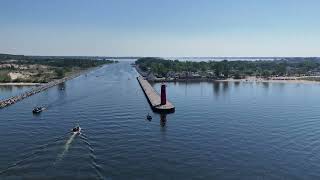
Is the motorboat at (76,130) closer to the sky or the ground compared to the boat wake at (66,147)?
closer to the sky

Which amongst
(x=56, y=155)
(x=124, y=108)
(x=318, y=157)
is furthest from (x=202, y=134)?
(x=124, y=108)

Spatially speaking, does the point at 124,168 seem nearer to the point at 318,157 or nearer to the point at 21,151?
the point at 21,151

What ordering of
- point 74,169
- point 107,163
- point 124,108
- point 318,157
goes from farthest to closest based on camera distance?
point 124,108 < point 318,157 < point 107,163 < point 74,169

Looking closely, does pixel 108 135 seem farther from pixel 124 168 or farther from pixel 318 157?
pixel 318 157

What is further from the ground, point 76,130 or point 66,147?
point 76,130

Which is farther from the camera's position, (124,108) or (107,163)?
(124,108)

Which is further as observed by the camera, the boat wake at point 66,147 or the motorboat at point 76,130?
the motorboat at point 76,130

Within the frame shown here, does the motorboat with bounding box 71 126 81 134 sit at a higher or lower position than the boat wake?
higher

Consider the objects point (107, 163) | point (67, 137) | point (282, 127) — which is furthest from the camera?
point (282, 127)

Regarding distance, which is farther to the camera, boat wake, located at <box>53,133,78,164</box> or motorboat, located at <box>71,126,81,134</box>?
motorboat, located at <box>71,126,81,134</box>

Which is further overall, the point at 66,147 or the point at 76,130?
the point at 76,130
